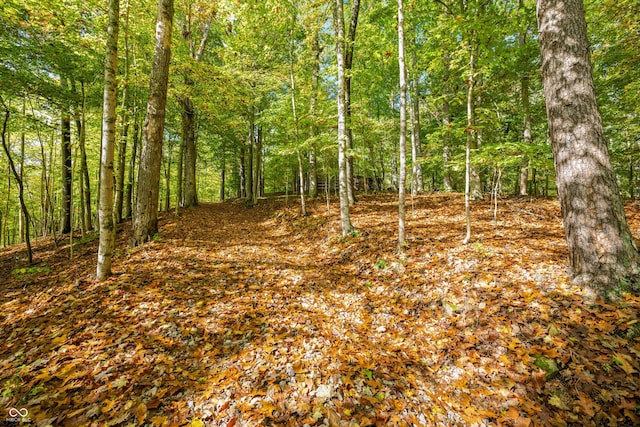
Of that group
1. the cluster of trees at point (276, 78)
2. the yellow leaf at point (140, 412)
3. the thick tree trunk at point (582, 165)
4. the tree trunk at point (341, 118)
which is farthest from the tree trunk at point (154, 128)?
the thick tree trunk at point (582, 165)

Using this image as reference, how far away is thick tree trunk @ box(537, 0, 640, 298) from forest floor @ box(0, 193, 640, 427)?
0.46 meters

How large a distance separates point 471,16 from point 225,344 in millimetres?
9016

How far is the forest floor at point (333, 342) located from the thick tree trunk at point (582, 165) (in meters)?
0.46

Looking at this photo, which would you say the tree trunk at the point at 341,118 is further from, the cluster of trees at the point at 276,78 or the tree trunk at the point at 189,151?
the tree trunk at the point at 189,151

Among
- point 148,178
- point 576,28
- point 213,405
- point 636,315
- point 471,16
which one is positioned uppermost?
point 471,16

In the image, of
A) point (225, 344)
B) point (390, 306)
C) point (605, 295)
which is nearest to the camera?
point (605, 295)

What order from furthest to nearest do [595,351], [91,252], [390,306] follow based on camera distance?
[91,252] → [390,306] → [595,351]

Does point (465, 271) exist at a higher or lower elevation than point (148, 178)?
lower

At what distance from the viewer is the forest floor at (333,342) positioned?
105 inches

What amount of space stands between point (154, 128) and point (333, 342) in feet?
26.0

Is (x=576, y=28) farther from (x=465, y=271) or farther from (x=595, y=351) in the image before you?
(x=595, y=351)

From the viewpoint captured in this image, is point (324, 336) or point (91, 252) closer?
point (324, 336)

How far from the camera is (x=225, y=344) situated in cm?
377

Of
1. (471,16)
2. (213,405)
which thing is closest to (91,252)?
(213,405)
